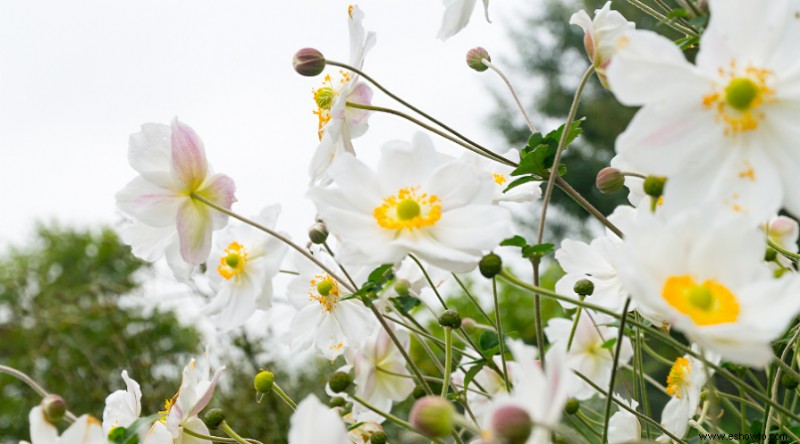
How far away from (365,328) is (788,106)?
0.50m

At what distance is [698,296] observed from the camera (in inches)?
17.6

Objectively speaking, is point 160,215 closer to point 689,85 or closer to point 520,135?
point 689,85

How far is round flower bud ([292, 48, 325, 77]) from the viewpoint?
80 centimetres

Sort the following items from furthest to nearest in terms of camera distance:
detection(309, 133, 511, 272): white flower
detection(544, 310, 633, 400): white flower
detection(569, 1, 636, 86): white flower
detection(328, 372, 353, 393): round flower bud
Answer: detection(544, 310, 633, 400): white flower → detection(328, 372, 353, 393): round flower bud → detection(569, 1, 636, 86): white flower → detection(309, 133, 511, 272): white flower

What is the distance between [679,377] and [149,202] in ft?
1.84

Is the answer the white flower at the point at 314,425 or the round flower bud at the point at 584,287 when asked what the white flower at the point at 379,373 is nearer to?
the round flower bud at the point at 584,287

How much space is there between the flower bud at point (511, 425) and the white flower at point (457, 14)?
49 centimetres

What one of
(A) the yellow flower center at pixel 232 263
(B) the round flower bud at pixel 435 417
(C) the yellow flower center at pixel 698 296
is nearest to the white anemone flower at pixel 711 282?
(C) the yellow flower center at pixel 698 296

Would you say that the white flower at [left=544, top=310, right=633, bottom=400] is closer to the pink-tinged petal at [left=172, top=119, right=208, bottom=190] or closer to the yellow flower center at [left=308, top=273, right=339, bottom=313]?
the yellow flower center at [left=308, top=273, right=339, bottom=313]

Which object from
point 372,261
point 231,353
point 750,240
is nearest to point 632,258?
point 750,240

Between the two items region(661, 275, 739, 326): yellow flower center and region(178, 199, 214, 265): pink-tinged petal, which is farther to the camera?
region(178, 199, 214, 265): pink-tinged petal

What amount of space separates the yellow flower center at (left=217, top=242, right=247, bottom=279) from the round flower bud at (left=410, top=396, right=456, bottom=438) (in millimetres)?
424

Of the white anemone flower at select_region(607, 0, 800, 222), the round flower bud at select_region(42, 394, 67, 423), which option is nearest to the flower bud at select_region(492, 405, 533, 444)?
the white anemone flower at select_region(607, 0, 800, 222)

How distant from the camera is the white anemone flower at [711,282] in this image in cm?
40
